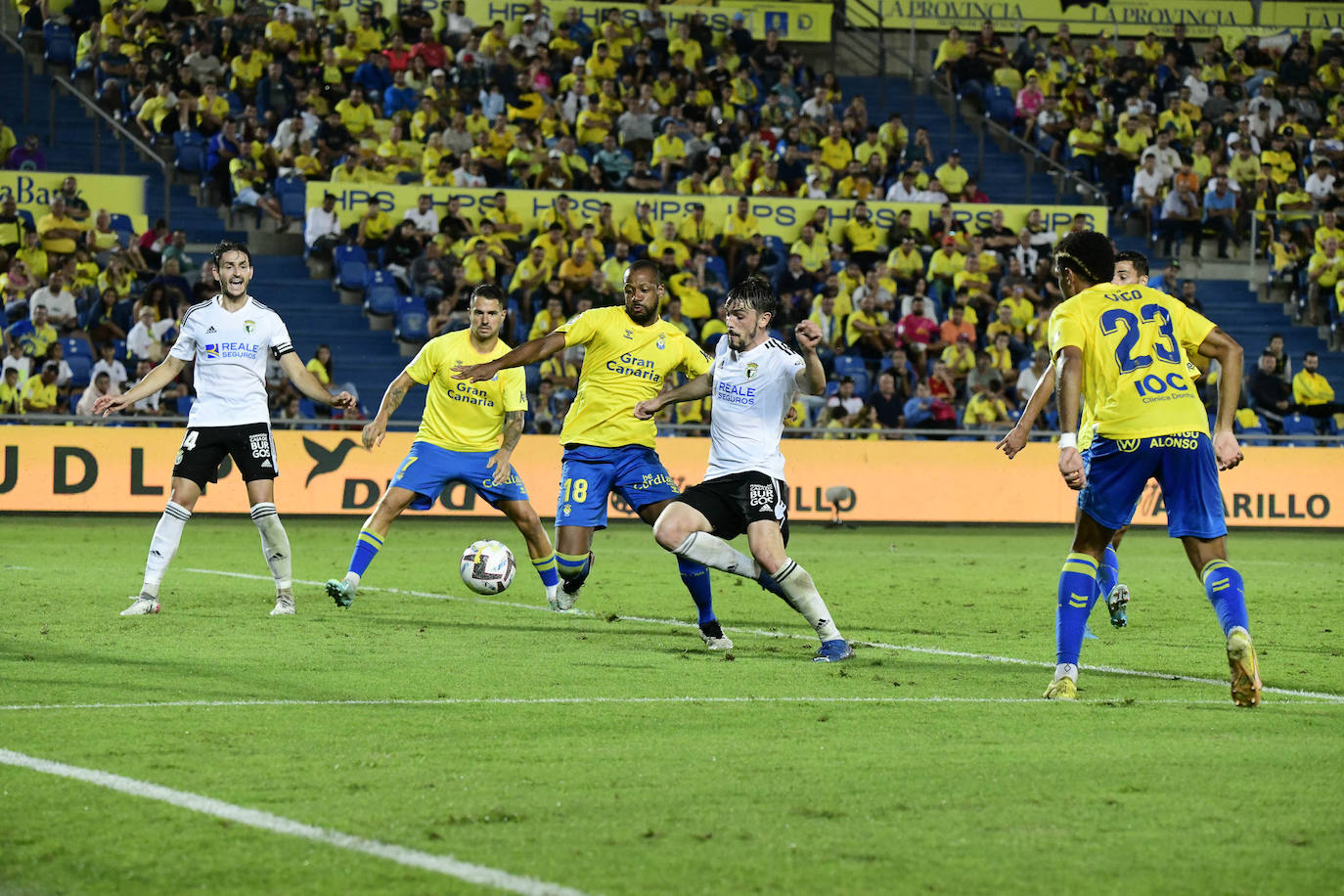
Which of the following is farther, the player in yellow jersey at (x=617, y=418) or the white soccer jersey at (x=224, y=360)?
the white soccer jersey at (x=224, y=360)

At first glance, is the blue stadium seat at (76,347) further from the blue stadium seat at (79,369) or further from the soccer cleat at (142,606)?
the soccer cleat at (142,606)

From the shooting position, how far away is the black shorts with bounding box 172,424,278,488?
11727 mm

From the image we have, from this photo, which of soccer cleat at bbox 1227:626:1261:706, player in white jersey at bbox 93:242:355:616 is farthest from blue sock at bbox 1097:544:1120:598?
player in white jersey at bbox 93:242:355:616

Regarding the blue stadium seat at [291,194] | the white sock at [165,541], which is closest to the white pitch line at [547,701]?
the white sock at [165,541]

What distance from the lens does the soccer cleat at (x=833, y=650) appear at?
960 cm

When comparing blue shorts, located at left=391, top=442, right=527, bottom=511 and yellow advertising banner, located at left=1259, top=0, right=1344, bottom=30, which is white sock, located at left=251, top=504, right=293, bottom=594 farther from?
yellow advertising banner, located at left=1259, top=0, right=1344, bottom=30

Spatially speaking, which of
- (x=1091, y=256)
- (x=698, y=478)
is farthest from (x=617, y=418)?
(x=698, y=478)

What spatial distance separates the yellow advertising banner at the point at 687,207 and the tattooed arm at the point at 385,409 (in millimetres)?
13600

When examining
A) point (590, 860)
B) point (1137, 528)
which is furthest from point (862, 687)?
point (1137, 528)

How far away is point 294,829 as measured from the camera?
5.15 metres

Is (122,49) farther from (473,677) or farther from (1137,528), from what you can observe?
(473,677)

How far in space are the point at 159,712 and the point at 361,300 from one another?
18845 millimetres

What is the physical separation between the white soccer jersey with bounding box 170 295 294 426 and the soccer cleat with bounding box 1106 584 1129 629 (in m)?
5.74

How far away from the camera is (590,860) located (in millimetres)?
4812
